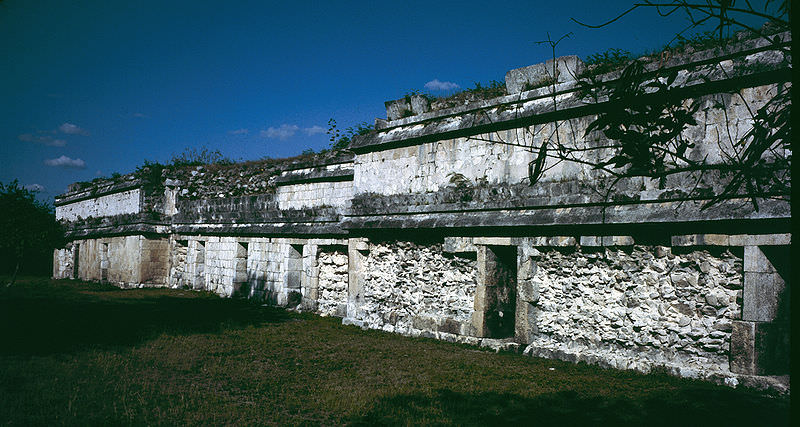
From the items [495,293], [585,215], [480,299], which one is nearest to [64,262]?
[480,299]

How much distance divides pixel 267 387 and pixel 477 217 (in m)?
3.76

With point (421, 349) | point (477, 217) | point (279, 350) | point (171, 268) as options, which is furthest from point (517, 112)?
point (171, 268)

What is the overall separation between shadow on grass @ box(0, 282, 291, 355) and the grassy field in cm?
7

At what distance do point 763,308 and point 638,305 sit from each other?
1.26 metres

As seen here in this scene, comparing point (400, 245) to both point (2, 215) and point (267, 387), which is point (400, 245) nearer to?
point (267, 387)

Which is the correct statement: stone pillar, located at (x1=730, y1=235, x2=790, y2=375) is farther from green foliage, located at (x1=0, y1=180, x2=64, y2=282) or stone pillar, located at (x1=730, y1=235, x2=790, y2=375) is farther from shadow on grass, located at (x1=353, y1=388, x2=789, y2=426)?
green foliage, located at (x1=0, y1=180, x2=64, y2=282)

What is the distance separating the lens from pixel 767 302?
5.05 m

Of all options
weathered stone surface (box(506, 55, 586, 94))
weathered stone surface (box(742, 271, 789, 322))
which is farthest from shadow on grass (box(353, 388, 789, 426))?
weathered stone surface (box(506, 55, 586, 94))

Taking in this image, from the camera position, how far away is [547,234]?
267 inches

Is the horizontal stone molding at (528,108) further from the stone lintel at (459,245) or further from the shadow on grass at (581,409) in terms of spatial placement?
the shadow on grass at (581,409)

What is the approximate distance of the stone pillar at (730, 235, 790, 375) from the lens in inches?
199

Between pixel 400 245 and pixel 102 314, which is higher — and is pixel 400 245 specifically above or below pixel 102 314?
above

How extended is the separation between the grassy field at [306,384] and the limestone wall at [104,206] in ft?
25.1

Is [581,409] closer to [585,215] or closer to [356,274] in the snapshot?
[585,215]
